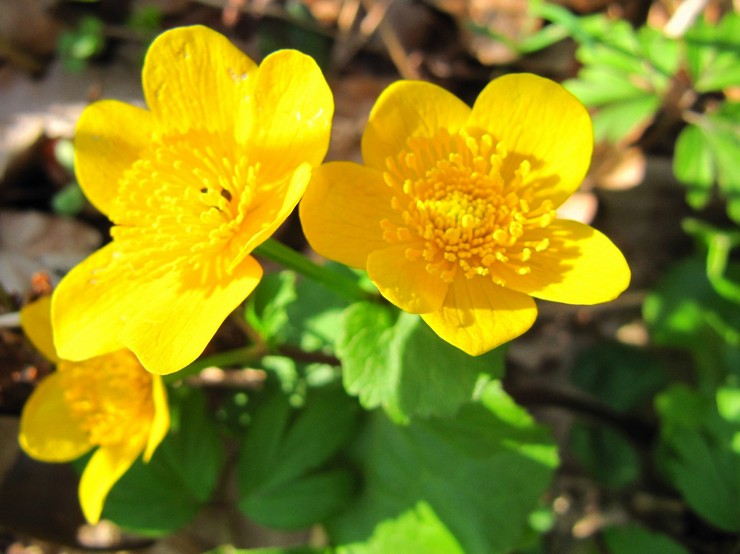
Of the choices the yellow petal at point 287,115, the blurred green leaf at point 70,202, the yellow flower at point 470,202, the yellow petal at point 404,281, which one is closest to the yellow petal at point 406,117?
the yellow flower at point 470,202

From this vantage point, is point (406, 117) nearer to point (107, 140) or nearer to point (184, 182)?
point (184, 182)

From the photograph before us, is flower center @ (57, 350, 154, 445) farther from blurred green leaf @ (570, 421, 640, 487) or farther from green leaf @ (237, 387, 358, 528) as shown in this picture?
blurred green leaf @ (570, 421, 640, 487)

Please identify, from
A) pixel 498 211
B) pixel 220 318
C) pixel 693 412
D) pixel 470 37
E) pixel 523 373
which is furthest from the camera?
pixel 470 37

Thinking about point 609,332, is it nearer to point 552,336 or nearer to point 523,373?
point 552,336

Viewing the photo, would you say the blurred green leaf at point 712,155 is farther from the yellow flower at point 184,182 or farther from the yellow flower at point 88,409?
the yellow flower at point 88,409

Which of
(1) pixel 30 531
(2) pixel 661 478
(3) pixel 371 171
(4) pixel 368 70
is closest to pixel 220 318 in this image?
(3) pixel 371 171

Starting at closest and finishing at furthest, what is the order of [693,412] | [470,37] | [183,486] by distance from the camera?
1. [183,486]
2. [693,412]
3. [470,37]

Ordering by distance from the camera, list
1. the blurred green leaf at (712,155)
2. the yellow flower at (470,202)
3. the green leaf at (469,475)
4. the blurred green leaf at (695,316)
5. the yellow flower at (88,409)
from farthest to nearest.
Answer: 1. the blurred green leaf at (695,316)
2. the blurred green leaf at (712,155)
3. the green leaf at (469,475)
4. the yellow flower at (88,409)
5. the yellow flower at (470,202)
